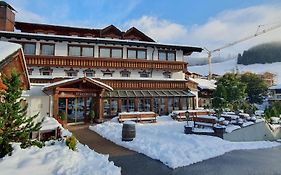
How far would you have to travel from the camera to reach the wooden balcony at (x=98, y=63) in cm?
2651

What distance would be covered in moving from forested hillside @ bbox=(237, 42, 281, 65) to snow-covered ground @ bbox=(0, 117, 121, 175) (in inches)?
5606

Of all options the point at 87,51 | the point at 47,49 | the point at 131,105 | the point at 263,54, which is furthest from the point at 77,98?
the point at 263,54

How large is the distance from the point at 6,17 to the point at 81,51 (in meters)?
9.79

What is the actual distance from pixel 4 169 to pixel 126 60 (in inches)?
864

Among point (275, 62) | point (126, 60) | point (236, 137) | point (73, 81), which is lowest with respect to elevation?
point (236, 137)

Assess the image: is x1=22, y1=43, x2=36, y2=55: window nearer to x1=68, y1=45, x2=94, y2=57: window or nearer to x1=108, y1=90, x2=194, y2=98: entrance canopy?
x1=68, y1=45, x2=94, y2=57: window

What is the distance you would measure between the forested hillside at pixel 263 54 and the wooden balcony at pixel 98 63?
121 m

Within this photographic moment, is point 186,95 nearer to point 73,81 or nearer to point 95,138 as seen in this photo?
point 73,81

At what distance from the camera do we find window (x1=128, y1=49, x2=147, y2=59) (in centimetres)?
3023

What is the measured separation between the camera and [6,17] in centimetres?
2872

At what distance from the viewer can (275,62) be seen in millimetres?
134125

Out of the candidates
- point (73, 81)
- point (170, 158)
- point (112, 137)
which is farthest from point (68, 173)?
point (73, 81)

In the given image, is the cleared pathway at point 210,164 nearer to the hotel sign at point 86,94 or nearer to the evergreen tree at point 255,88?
the hotel sign at point 86,94

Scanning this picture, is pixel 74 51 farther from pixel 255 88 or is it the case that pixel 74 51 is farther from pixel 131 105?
pixel 255 88
